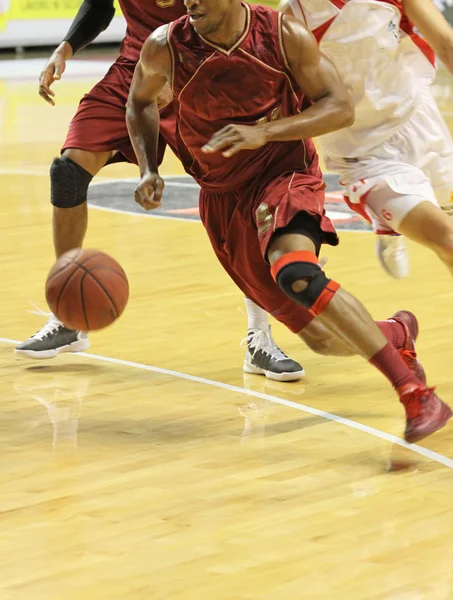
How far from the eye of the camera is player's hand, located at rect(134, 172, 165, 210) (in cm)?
483

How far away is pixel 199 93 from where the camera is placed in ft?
16.3

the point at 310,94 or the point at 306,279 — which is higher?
the point at 310,94

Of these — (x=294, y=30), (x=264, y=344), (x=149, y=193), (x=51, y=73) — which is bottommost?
(x=264, y=344)

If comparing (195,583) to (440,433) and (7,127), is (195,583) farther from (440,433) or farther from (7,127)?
(7,127)

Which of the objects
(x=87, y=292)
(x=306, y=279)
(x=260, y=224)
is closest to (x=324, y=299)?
(x=306, y=279)

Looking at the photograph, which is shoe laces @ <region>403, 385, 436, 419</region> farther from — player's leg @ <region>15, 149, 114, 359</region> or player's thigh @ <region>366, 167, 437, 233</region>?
player's leg @ <region>15, 149, 114, 359</region>

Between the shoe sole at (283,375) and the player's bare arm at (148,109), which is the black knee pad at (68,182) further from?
the shoe sole at (283,375)

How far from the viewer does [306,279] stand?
15.2 ft

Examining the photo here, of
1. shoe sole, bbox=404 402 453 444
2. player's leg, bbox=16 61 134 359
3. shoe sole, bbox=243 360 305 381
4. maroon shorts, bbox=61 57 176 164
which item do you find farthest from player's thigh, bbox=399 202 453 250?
player's leg, bbox=16 61 134 359

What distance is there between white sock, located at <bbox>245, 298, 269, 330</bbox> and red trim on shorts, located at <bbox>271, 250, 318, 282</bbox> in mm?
1267

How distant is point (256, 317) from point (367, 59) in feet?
4.23

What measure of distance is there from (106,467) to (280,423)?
2.63 feet

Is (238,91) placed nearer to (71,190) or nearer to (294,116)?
(294,116)

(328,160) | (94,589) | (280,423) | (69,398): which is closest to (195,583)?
(94,589)
